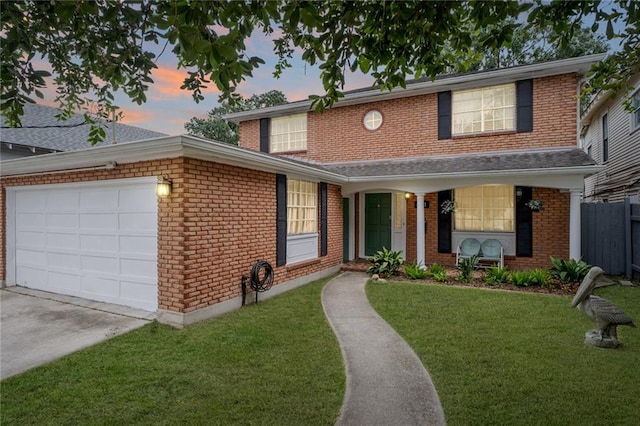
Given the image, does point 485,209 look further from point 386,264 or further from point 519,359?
point 519,359

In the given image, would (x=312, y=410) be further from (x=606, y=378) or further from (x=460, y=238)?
(x=460, y=238)

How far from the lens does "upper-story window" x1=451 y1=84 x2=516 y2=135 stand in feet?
31.1

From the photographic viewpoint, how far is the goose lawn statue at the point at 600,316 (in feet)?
13.7

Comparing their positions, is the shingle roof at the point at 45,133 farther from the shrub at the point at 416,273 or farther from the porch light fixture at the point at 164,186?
the shrub at the point at 416,273

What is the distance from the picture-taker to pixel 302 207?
8.35 metres

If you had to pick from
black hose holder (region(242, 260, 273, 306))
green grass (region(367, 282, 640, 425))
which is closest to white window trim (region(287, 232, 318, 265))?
black hose holder (region(242, 260, 273, 306))

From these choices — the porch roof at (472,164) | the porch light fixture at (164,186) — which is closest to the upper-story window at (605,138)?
the porch roof at (472,164)

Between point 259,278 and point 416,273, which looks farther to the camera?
point 416,273

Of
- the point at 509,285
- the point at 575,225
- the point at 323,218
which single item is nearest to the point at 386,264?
the point at 323,218

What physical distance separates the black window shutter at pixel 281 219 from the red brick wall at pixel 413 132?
15.4 ft

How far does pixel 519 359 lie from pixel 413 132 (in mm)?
7863

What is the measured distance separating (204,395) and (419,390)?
2.14 m

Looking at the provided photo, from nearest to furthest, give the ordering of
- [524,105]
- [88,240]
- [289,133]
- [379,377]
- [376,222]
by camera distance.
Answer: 1. [379,377]
2. [88,240]
3. [524,105]
4. [376,222]
5. [289,133]

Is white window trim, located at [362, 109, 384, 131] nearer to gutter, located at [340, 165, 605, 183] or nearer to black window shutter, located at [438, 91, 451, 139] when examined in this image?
black window shutter, located at [438, 91, 451, 139]
